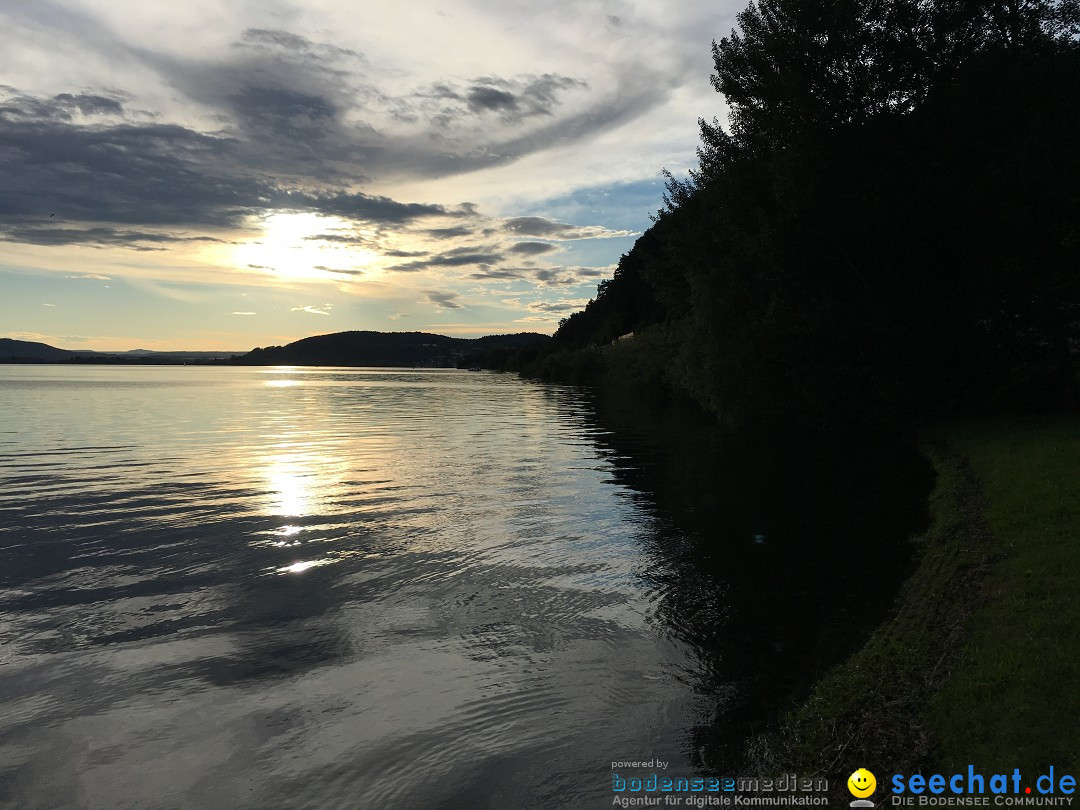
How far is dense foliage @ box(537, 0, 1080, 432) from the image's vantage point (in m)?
30.9

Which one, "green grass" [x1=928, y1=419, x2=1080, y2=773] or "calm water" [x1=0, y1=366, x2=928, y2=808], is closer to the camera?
"green grass" [x1=928, y1=419, x2=1080, y2=773]

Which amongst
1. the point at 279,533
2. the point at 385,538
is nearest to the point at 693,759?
the point at 385,538

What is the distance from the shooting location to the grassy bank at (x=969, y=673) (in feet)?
23.1

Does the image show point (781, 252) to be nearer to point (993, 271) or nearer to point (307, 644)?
point (993, 271)

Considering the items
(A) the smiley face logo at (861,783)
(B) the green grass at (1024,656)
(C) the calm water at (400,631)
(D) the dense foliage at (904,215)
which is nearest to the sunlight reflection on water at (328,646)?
(C) the calm water at (400,631)

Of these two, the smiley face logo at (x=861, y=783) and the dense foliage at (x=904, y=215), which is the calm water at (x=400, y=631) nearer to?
the smiley face logo at (x=861, y=783)

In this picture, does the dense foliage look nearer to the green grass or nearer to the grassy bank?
the green grass

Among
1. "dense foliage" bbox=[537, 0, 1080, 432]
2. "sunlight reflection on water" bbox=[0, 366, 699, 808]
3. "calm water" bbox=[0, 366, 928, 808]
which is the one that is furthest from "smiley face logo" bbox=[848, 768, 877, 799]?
"dense foliage" bbox=[537, 0, 1080, 432]

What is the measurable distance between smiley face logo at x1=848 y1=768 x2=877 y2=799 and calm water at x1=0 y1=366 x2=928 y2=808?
4.79ft

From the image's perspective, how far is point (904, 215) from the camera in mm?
33781

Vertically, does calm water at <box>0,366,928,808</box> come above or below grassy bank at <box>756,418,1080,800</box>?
below

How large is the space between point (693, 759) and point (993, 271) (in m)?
32.3

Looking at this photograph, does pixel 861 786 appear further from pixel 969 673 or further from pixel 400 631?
pixel 400 631

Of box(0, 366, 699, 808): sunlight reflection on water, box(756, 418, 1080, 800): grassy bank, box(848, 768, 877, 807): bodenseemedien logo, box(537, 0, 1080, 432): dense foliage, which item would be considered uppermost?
box(537, 0, 1080, 432): dense foliage
